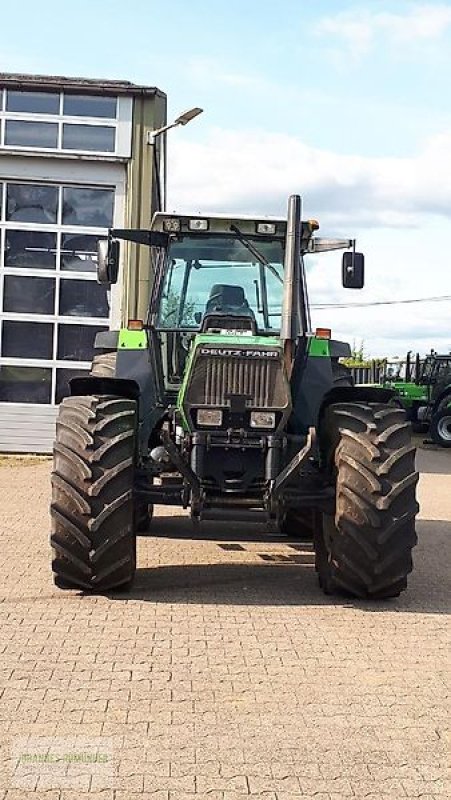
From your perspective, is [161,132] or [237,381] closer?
[237,381]

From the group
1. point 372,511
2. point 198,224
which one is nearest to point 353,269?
point 198,224

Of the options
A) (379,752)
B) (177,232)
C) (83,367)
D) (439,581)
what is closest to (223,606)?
(439,581)

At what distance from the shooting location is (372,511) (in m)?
6.55

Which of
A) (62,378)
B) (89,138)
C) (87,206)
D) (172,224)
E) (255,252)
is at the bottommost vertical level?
(62,378)

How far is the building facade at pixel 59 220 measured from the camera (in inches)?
638

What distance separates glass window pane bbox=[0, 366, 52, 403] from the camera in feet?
54.3

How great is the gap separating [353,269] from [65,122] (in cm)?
957

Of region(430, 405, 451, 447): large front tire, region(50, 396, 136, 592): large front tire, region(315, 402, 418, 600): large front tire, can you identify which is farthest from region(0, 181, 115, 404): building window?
region(430, 405, 451, 447): large front tire

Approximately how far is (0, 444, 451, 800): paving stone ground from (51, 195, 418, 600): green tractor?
0.37 metres

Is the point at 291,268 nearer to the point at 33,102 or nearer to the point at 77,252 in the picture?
the point at 77,252

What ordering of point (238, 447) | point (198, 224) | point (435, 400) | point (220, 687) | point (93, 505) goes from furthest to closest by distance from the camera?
point (435, 400)
point (198, 224)
point (238, 447)
point (93, 505)
point (220, 687)

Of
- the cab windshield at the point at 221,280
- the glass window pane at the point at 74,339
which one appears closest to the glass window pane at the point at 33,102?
the glass window pane at the point at 74,339

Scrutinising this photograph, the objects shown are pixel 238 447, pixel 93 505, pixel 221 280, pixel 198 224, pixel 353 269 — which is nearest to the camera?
pixel 93 505

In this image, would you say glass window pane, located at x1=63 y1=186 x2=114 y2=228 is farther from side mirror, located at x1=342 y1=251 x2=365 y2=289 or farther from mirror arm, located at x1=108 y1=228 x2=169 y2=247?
side mirror, located at x1=342 y1=251 x2=365 y2=289
